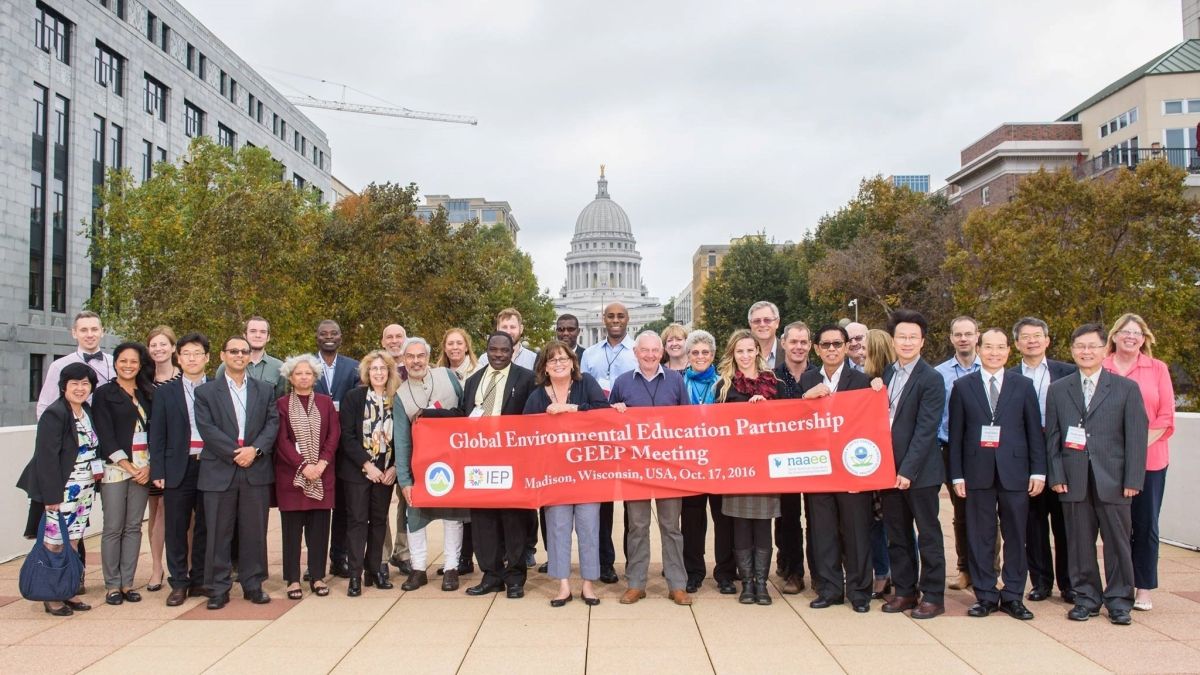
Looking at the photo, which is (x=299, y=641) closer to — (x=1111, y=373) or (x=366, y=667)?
(x=366, y=667)

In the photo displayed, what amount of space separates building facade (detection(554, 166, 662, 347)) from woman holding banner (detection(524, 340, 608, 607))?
548ft

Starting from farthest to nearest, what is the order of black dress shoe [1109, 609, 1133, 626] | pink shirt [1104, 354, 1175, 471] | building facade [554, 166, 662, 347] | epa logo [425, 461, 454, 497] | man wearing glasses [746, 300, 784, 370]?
1. building facade [554, 166, 662, 347]
2. man wearing glasses [746, 300, 784, 370]
3. epa logo [425, 461, 454, 497]
4. pink shirt [1104, 354, 1175, 471]
5. black dress shoe [1109, 609, 1133, 626]

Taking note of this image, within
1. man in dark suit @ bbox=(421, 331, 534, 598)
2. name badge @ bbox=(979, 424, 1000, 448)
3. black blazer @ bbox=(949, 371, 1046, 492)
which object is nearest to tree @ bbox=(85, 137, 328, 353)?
man in dark suit @ bbox=(421, 331, 534, 598)

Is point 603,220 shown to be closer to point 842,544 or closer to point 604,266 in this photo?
point 604,266

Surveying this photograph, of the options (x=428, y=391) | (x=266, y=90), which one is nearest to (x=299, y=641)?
(x=428, y=391)

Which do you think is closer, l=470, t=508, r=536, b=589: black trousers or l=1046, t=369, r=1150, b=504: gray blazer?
l=1046, t=369, r=1150, b=504: gray blazer

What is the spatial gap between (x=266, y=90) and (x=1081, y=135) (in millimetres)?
46961

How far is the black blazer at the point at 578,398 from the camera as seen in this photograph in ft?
26.8

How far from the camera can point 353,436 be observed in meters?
8.29

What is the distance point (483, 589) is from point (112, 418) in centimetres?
347

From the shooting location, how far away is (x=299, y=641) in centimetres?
679

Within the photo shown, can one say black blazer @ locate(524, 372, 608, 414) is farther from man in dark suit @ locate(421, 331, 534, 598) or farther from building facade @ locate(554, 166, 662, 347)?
building facade @ locate(554, 166, 662, 347)

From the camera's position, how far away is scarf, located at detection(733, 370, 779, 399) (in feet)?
26.3

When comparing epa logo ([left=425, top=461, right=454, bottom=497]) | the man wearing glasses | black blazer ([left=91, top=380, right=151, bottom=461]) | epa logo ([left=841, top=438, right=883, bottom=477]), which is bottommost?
epa logo ([left=425, top=461, right=454, bottom=497])
